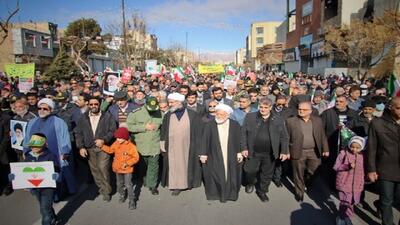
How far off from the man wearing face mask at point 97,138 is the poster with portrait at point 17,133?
3.61 feet

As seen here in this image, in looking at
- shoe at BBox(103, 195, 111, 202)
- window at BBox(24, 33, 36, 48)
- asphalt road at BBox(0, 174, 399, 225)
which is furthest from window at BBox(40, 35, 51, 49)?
shoe at BBox(103, 195, 111, 202)

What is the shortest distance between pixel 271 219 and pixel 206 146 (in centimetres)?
165

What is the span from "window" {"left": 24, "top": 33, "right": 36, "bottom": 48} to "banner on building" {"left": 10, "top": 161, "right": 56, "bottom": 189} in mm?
38874

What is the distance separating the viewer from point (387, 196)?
4391mm

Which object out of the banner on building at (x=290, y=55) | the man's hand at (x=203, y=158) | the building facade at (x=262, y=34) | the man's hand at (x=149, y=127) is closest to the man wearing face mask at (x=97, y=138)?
the man's hand at (x=149, y=127)

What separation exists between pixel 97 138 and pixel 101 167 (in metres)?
0.51

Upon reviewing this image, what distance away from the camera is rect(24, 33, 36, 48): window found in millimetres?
38334

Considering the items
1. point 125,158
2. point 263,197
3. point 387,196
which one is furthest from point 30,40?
point 387,196

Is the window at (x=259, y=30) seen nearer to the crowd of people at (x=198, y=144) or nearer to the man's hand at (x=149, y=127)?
the crowd of people at (x=198, y=144)

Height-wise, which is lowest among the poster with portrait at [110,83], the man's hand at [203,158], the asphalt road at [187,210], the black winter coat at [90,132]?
the asphalt road at [187,210]

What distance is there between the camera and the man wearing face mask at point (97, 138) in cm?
586

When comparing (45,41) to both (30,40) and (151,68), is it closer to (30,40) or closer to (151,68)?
(30,40)

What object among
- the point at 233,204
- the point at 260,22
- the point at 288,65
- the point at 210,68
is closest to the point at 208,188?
the point at 233,204

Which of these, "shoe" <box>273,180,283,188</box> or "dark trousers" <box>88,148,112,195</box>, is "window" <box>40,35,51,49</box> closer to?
"dark trousers" <box>88,148,112,195</box>
